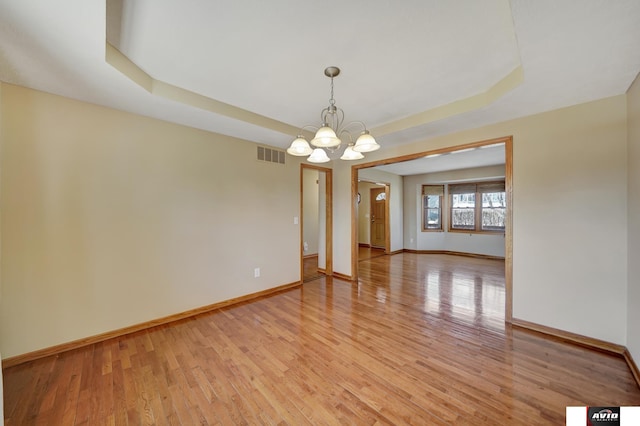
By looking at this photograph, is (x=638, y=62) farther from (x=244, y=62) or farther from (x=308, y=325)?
(x=308, y=325)

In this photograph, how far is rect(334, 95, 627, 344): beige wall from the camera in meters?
2.21

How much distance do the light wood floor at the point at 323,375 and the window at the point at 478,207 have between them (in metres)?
4.55

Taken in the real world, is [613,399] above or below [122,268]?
below

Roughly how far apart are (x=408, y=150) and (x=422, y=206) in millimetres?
4349

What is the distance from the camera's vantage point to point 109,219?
2471 millimetres

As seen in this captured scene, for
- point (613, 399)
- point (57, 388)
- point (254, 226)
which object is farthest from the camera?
point (254, 226)

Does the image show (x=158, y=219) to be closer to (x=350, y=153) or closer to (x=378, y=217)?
(x=350, y=153)

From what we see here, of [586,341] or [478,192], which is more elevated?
[478,192]

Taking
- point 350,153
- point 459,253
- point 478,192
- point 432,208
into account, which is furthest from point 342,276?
point 478,192

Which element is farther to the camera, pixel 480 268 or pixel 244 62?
pixel 480 268

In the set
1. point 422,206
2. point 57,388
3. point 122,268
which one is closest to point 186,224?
point 122,268

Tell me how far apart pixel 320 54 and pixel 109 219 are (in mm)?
2634

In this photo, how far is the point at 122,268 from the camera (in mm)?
2551

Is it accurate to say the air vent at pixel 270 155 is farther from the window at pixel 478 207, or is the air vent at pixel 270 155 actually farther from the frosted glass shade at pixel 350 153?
the window at pixel 478 207
